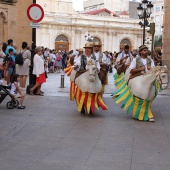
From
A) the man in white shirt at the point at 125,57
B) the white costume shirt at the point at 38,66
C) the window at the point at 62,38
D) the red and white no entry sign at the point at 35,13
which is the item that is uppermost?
the red and white no entry sign at the point at 35,13

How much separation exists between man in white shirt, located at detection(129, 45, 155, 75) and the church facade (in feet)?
152

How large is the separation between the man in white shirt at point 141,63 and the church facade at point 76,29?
152 ft

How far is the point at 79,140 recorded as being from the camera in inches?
272

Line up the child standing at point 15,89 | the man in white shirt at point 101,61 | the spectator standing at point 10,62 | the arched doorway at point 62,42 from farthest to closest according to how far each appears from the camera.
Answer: the arched doorway at point 62,42 → the spectator standing at point 10,62 → the man in white shirt at point 101,61 → the child standing at point 15,89

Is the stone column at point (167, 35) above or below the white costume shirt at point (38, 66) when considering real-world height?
above

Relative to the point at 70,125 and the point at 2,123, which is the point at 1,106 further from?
the point at 70,125

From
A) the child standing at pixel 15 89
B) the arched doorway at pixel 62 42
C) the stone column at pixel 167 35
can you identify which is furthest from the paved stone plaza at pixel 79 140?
the arched doorway at pixel 62 42

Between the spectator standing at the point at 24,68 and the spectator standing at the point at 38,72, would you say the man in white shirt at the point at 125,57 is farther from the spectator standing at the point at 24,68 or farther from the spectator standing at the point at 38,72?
the spectator standing at the point at 24,68

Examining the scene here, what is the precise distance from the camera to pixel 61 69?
104 ft

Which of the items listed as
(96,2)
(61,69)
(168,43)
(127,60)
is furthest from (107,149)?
(96,2)

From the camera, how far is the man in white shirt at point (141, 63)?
8.88 m

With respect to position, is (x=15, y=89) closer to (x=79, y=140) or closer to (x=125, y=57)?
(x=79, y=140)

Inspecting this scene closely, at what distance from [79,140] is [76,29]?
52546 millimetres

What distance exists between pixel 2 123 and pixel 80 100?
210 centimetres
